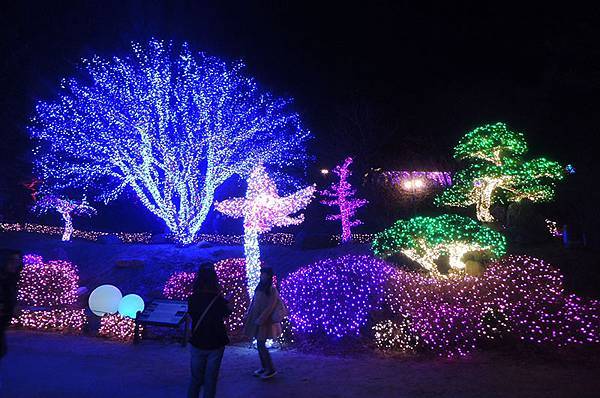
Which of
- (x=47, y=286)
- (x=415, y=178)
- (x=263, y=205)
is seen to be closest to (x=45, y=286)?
(x=47, y=286)

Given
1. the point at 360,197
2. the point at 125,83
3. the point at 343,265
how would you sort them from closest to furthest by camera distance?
the point at 343,265 → the point at 125,83 → the point at 360,197

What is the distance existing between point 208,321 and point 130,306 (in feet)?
18.4

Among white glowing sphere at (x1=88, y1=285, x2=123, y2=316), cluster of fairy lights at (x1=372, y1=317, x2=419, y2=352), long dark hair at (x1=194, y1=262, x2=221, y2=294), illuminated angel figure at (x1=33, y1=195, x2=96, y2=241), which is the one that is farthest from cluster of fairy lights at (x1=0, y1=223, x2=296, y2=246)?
long dark hair at (x1=194, y1=262, x2=221, y2=294)

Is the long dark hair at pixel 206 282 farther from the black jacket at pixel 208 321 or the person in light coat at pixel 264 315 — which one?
the person in light coat at pixel 264 315

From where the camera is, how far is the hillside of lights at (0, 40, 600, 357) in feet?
25.4

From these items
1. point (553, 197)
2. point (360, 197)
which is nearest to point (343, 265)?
point (553, 197)

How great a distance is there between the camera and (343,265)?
878 centimetres

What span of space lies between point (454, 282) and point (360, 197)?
1302 cm

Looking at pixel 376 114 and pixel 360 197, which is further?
pixel 376 114

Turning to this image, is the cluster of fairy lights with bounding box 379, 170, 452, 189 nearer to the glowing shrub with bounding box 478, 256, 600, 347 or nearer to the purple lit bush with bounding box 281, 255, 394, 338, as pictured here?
the glowing shrub with bounding box 478, 256, 600, 347

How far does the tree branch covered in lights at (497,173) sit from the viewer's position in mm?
15431

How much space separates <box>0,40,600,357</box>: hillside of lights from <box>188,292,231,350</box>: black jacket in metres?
3.92

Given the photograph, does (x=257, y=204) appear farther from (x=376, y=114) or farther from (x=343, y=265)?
(x=376, y=114)

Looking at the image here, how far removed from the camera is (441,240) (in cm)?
948
